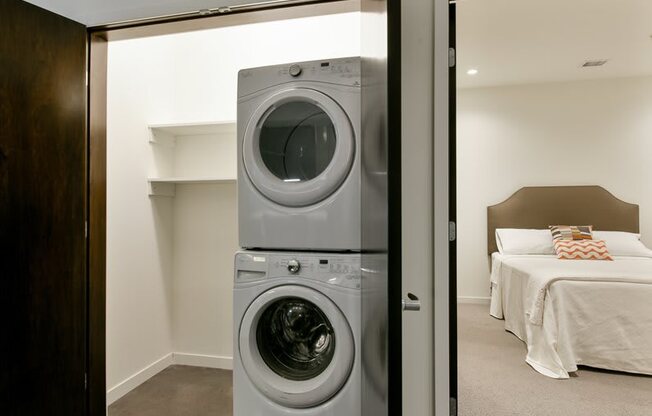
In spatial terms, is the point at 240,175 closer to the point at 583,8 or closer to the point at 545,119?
the point at 583,8

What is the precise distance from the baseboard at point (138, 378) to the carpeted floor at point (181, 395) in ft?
0.09

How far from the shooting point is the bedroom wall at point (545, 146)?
4.69m

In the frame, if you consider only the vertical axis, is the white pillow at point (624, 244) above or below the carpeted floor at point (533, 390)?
above

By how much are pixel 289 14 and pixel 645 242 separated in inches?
203

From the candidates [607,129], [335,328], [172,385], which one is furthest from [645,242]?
[172,385]

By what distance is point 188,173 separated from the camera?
114 inches

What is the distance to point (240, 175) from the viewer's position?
1.82m

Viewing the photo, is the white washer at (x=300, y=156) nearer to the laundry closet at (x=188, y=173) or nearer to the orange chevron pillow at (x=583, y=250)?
the laundry closet at (x=188, y=173)

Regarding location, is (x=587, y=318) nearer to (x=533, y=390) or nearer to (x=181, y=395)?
(x=533, y=390)

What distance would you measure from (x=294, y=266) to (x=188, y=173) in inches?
64.0

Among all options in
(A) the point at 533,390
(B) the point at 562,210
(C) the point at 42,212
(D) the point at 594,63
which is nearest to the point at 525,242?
(B) the point at 562,210

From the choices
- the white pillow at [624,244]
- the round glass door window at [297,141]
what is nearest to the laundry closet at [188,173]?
the round glass door window at [297,141]

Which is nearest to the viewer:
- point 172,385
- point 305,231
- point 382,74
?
point 382,74

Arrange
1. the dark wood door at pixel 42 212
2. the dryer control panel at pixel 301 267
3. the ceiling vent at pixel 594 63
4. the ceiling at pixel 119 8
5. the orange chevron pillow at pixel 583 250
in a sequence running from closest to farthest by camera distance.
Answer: the dark wood door at pixel 42 212, the dryer control panel at pixel 301 267, the ceiling at pixel 119 8, the orange chevron pillow at pixel 583 250, the ceiling vent at pixel 594 63
